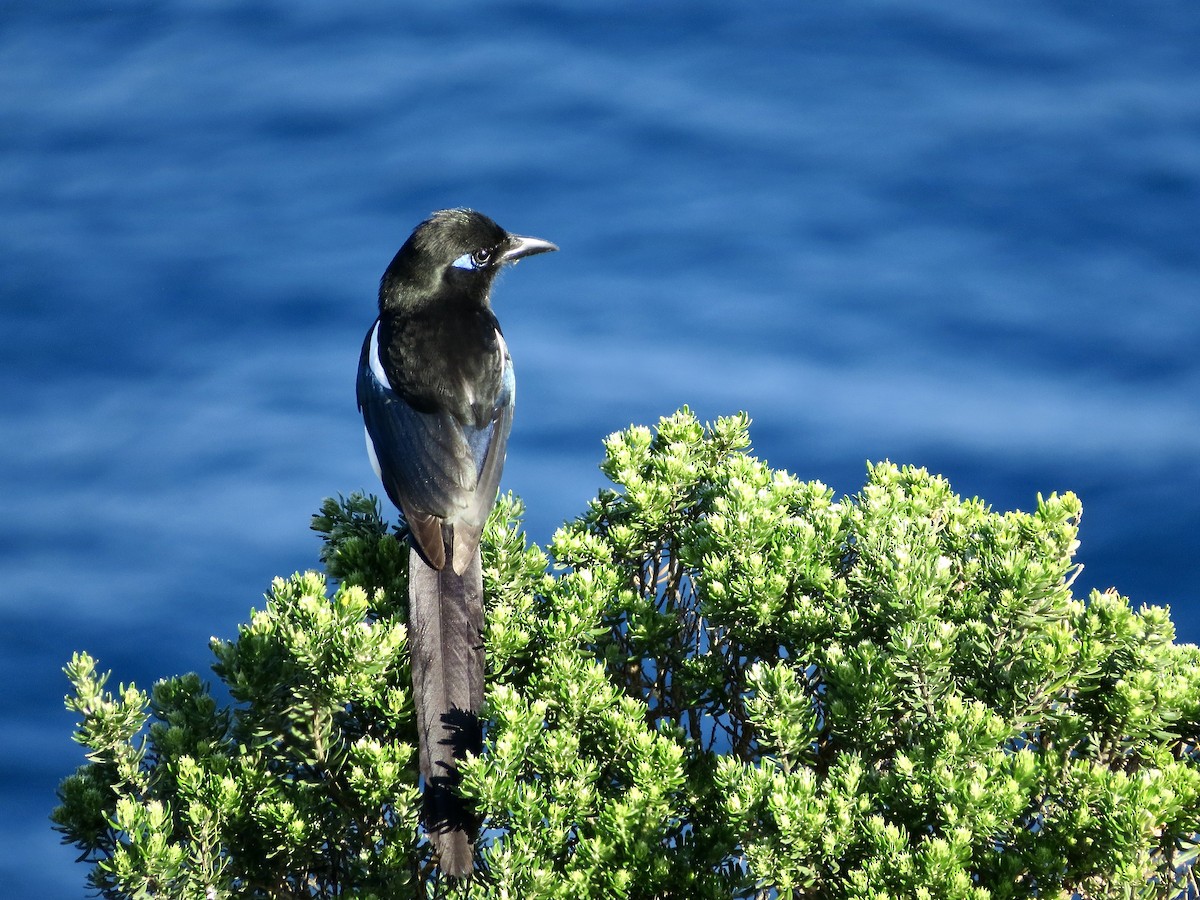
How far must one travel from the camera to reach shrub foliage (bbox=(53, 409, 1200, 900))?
9.20 feet

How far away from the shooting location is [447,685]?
3.26 metres

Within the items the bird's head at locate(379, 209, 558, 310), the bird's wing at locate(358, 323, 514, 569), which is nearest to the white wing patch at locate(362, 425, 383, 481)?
the bird's wing at locate(358, 323, 514, 569)

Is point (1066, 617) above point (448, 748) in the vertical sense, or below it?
above

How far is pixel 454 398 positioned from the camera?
172 inches

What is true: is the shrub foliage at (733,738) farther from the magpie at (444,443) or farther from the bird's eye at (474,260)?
the bird's eye at (474,260)

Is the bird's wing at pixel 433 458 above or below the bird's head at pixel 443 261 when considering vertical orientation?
below

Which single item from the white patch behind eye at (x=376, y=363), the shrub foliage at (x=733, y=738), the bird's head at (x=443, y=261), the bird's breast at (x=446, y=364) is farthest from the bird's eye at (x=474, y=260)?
the shrub foliage at (x=733, y=738)

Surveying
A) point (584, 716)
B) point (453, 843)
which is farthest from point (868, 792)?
point (453, 843)

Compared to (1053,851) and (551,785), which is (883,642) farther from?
(551,785)

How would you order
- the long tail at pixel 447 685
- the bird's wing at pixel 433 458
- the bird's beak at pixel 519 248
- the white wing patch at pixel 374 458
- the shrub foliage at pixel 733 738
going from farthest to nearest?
the bird's beak at pixel 519 248 → the white wing patch at pixel 374 458 → the bird's wing at pixel 433 458 → the long tail at pixel 447 685 → the shrub foliage at pixel 733 738

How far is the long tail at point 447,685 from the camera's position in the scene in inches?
122

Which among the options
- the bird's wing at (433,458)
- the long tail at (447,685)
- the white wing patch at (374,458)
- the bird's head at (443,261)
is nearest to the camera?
the long tail at (447,685)

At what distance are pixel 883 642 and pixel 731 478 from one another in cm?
61

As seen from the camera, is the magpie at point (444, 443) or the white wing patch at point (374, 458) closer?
the magpie at point (444, 443)
